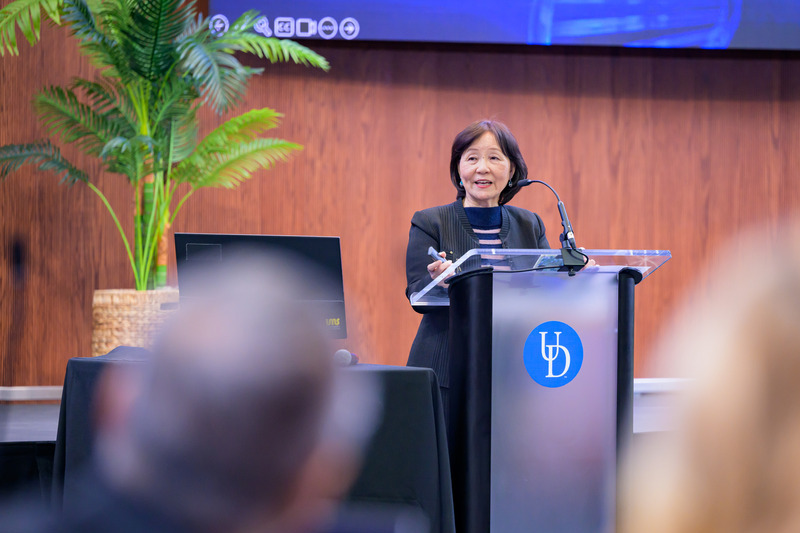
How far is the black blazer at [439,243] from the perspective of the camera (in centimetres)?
221

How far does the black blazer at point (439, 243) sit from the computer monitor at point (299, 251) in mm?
418

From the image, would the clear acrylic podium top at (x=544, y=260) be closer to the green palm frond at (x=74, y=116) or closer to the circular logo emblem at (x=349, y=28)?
the green palm frond at (x=74, y=116)

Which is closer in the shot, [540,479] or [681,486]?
[681,486]

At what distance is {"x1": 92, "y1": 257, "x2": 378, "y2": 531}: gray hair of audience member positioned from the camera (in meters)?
0.47

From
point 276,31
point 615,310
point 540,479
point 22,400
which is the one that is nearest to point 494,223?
point 615,310

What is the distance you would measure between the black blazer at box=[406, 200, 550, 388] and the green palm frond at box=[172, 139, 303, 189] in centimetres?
188

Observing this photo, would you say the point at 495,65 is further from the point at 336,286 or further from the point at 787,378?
the point at 787,378

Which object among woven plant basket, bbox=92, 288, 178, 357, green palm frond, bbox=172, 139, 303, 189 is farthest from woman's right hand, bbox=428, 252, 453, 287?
green palm frond, bbox=172, 139, 303, 189

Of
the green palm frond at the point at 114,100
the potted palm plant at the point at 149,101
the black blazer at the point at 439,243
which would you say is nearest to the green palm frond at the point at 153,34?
the potted palm plant at the point at 149,101

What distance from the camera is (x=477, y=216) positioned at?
2434mm

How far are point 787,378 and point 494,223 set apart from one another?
6.75ft

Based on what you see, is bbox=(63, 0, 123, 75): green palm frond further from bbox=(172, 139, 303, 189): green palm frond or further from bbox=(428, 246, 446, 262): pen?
bbox=(428, 246, 446, 262): pen

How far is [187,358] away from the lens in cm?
47

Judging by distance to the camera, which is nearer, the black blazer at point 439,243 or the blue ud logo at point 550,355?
the blue ud logo at point 550,355
